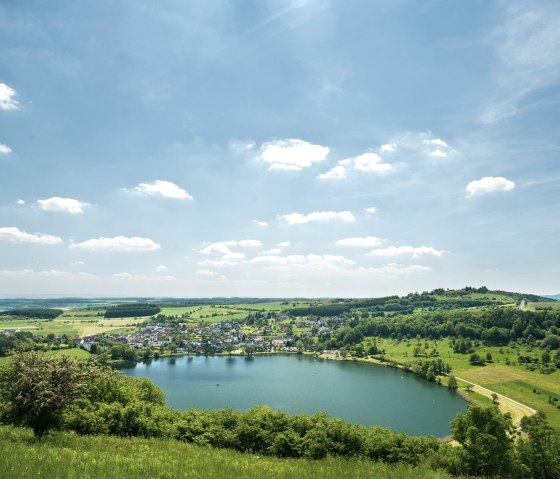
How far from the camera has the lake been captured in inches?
3305

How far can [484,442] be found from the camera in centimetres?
3133

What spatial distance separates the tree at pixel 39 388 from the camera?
1773 cm

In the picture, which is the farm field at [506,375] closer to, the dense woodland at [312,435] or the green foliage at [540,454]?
the green foliage at [540,454]

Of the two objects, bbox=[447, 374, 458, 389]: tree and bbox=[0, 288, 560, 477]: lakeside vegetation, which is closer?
bbox=[0, 288, 560, 477]: lakeside vegetation

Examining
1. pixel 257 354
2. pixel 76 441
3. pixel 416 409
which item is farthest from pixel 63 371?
pixel 257 354

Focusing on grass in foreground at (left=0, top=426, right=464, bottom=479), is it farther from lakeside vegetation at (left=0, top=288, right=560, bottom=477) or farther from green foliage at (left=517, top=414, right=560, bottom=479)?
green foliage at (left=517, top=414, right=560, bottom=479)

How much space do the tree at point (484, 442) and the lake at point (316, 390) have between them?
106 feet

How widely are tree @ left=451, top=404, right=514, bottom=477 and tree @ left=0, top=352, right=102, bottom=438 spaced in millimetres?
28035

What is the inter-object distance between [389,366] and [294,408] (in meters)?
68.0

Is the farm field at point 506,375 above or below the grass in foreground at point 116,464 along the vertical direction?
below

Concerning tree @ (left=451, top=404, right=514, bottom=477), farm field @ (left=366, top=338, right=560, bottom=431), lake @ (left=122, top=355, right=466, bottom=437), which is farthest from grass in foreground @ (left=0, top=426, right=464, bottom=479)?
farm field @ (left=366, top=338, right=560, bottom=431)

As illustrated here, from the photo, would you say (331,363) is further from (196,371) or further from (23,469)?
(23,469)

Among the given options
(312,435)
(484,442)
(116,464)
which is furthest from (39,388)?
(484,442)

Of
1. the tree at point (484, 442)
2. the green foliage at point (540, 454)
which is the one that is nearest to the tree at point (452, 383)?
the green foliage at point (540, 454)
